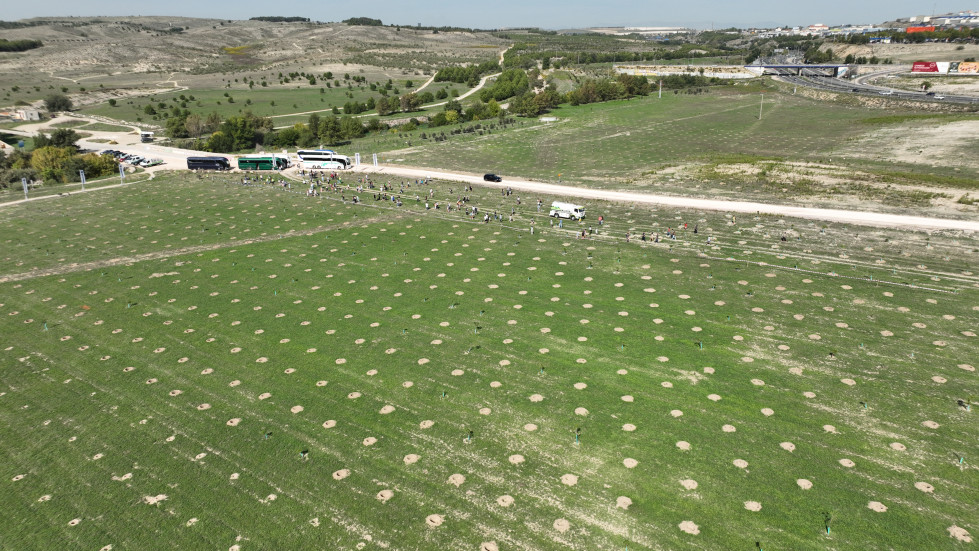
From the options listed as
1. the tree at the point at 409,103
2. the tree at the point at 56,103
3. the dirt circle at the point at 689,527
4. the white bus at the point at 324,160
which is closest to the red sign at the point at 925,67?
the tree at the point at 409,103

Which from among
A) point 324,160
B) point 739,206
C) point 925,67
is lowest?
point 739,206

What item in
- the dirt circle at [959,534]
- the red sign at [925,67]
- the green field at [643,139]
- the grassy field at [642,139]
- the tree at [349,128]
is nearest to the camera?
the dirt circle at [959,534]

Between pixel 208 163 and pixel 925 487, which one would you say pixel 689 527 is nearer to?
pixel 925 487

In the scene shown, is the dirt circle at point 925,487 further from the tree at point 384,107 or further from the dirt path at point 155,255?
the tree at point 384,107

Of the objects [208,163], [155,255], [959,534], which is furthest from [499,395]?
[208,163]

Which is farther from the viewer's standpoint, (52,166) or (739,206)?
(52,166)

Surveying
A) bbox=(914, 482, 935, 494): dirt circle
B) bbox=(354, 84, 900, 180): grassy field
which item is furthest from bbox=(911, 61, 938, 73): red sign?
bbox=(914, 482, 935, 494): dirt circle
